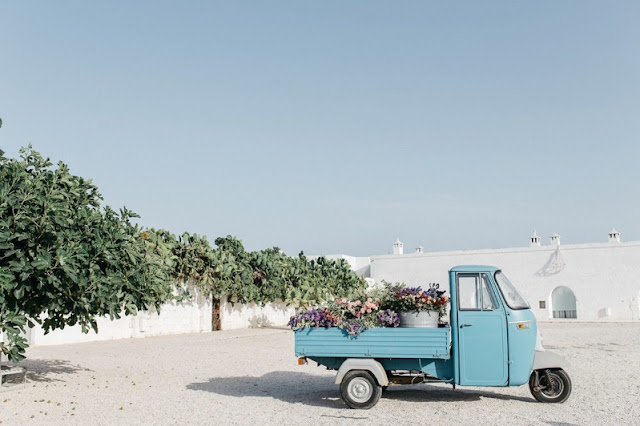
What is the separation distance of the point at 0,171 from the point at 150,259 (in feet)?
11.1

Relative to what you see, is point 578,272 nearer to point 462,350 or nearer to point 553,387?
point 553,387

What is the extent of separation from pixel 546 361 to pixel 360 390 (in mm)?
2827

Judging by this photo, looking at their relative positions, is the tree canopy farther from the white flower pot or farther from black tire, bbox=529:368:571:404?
black tire, bbox=529:368:571:404

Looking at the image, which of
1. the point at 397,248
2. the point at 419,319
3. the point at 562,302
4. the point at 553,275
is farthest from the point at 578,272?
the point at 419,319

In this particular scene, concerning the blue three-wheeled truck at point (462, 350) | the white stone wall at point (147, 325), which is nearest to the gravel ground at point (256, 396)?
the blue three-wheeled truck at point (462, 350)

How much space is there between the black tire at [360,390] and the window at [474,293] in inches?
68.6

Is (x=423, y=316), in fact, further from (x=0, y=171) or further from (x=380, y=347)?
(x=0, y=171)

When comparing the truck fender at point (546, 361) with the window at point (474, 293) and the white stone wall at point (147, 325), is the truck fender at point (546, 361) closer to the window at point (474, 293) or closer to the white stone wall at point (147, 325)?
the window at point (474, 293)

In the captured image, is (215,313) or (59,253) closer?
(59,253)

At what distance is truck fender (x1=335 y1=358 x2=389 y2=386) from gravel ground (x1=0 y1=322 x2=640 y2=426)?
0.47m

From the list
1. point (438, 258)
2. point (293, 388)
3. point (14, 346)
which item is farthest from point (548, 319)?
point (14, 346)

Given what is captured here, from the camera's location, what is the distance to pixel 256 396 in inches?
423

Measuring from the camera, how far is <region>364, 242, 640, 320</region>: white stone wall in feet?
133

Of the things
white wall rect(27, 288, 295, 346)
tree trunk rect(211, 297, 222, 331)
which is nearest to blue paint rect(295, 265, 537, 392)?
white wall rect(27, 288, 295, 346)
